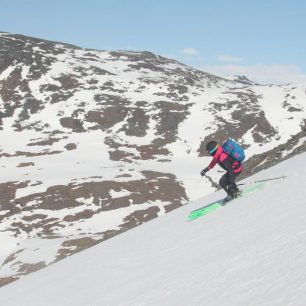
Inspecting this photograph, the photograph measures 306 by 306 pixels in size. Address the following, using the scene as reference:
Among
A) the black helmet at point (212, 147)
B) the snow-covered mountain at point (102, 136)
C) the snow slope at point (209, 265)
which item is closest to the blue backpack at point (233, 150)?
the black helmet at point (212, 147)

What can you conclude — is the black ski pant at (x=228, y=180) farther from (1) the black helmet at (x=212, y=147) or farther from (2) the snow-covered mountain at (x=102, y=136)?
(2) the snow-covered mountain at (x=102, y=136)

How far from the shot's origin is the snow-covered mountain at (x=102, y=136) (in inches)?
2377

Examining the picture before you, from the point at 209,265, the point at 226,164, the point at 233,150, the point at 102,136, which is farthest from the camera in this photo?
the point at 102,136

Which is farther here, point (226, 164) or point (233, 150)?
point (226, 164)

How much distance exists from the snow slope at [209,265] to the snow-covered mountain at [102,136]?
45.7 feet

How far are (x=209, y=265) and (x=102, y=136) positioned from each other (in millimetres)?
99586

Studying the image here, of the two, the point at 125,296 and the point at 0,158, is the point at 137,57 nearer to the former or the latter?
the point at 0,158

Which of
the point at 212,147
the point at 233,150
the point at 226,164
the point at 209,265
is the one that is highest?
the point at 212,147

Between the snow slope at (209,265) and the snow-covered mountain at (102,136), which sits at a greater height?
the snow-covered mountain at (102,136)

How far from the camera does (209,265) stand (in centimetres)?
798

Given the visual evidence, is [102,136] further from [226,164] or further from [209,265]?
[209,265]

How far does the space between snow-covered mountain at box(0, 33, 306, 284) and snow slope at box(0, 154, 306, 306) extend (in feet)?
45.7

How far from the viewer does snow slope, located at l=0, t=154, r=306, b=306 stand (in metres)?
5.88

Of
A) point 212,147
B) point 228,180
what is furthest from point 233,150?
point 228,180
